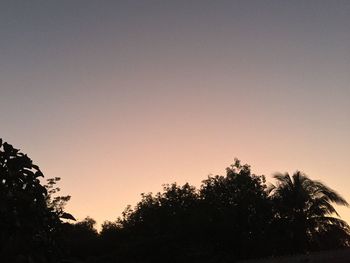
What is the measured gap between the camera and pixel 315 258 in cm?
2133

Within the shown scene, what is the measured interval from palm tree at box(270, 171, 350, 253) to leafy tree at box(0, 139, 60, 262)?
77.2 ft

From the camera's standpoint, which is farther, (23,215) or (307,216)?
(307,216)

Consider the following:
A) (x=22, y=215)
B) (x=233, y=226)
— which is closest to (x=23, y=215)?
(x=22, y=215)

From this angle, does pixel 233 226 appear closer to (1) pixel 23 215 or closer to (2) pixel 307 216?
(2) pixel 307 216

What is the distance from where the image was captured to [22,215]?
9.10 m

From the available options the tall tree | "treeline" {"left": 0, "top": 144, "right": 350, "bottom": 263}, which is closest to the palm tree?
"treeline" {"left": 0, "top": 144, "right": 350, "bottom": 263}

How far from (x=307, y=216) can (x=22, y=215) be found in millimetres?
24670

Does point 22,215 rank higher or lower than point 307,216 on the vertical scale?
lower

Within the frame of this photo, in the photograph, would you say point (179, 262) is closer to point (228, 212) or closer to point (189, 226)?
point (189, 226)

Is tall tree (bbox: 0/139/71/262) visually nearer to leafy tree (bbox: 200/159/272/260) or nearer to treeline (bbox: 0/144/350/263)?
treeline (bbox: 0/144/350/263)

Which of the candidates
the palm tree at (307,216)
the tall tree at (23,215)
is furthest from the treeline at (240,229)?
the tall tree at (23,215)

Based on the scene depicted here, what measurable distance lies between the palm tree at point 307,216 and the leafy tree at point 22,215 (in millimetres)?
23523

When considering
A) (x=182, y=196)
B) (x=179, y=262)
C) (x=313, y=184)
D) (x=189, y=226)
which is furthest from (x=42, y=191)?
(x=182, y=196)

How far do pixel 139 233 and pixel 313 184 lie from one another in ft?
44.2
